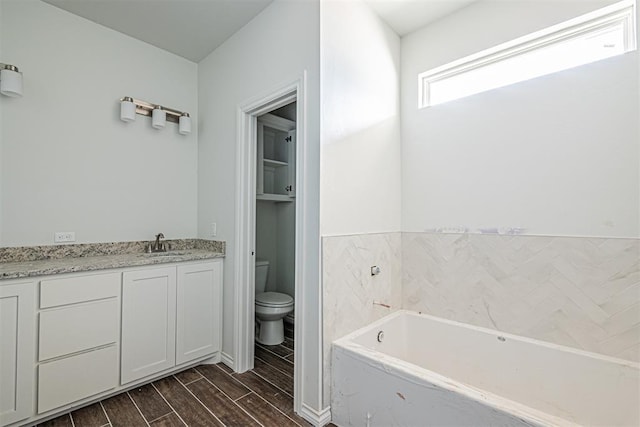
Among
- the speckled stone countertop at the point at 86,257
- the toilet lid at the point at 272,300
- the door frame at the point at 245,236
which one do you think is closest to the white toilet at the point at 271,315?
the toilet lid at the point at 272,300

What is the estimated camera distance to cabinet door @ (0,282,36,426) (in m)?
1.58

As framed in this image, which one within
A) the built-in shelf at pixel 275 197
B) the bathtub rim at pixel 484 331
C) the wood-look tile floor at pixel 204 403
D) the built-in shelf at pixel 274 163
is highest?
the built-in shelf at pixel 274 163

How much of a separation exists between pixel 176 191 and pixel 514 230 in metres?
2.72

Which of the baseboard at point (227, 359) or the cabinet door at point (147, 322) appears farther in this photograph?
the baseboard at point (227, 359)

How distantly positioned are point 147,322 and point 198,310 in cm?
37

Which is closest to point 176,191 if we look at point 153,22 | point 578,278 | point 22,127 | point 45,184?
point 45,184

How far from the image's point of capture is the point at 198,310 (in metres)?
2.38

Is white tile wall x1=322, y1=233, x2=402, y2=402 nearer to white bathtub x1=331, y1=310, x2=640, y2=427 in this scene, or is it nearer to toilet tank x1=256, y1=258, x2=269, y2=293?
white bathtub x1=331, y1=310, x2=640, y2=427

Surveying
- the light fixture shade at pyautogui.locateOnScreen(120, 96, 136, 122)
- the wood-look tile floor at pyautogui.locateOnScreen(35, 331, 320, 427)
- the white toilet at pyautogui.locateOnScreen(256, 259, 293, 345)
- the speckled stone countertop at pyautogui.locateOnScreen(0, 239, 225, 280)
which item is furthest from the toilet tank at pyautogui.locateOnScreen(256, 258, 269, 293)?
the light fixture shade at pyautogui.locateOnScreen(120, 96, 136, 122)

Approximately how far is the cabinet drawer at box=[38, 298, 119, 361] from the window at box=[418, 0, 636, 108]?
106 inches

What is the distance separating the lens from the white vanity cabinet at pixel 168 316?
2023 mm

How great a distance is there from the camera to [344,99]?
1973 millimetres

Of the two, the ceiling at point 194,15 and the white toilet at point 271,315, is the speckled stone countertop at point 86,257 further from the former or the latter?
the ceiling at point 194,15

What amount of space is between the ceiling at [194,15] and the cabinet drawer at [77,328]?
208 centimetres
